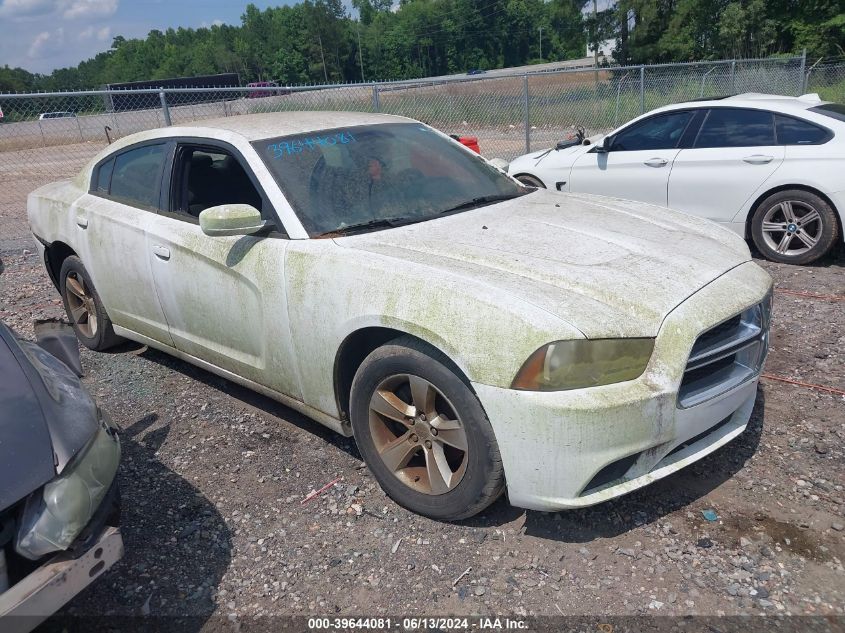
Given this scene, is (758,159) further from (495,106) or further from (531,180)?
(495,106)

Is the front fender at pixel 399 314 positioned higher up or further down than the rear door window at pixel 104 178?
further down

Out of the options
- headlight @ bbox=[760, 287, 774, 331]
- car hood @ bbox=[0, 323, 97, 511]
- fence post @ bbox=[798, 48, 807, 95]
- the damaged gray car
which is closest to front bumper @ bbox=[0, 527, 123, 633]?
the damaged gray car

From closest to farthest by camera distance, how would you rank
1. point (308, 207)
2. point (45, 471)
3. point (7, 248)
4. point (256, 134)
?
point (45, 471)
point (308, 207)
point (256, 134)
point (7, 248)

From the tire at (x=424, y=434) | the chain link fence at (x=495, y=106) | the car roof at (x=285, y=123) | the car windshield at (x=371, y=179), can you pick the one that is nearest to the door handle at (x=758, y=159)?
the car windshield at (x=371, y=179)

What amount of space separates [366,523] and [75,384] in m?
1.35

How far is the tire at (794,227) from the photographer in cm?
610

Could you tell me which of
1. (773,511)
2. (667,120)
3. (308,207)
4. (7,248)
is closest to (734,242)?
(773,511)

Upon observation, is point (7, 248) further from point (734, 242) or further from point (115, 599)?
point (734, 242)

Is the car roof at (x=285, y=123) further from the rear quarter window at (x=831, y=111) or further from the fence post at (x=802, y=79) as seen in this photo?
the fence post at (x=802, y=79)

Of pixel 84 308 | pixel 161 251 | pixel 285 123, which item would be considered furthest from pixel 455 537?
pixel 84 308

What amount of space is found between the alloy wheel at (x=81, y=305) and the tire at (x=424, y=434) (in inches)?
111

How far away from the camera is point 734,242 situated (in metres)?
3.49

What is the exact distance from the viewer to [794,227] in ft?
20.6

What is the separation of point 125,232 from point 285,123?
3.93 feet
